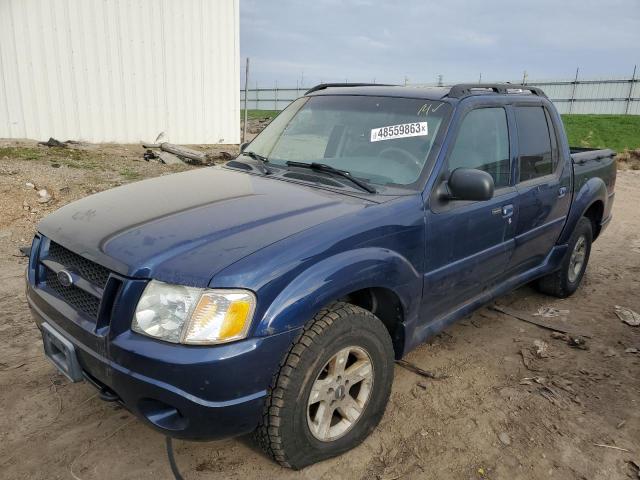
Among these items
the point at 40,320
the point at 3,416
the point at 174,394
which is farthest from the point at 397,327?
the point at 3,416

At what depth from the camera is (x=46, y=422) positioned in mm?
2824

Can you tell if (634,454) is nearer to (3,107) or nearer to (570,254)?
(570,254)

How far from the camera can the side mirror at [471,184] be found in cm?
275

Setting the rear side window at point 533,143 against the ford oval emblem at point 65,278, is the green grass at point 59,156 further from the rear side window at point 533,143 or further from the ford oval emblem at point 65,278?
the rear side window at point 533,143

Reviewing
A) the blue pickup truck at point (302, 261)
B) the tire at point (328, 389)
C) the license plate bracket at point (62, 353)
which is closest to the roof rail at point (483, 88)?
the blue pickup truck at point (302, 261)

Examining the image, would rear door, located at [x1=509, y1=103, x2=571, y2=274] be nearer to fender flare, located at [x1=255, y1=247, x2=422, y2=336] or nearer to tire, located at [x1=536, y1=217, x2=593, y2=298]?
tire, located at [x1=536, y1=217, x2=593, y2=298]

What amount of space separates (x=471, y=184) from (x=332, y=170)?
0.82 m

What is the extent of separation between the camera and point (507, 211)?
11.3 feet

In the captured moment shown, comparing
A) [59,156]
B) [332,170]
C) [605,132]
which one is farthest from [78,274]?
[605,132]

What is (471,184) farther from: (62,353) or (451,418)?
(62,353)

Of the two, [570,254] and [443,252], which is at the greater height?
[443,252]

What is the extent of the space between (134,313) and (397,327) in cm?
141

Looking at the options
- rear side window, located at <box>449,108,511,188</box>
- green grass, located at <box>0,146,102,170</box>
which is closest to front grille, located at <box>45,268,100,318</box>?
rear side window, located at <box>449,108,511,188</box>

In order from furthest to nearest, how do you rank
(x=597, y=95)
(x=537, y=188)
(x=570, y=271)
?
(x=597, y=95)
(x=570, y=271)
(x=537, y=188)
